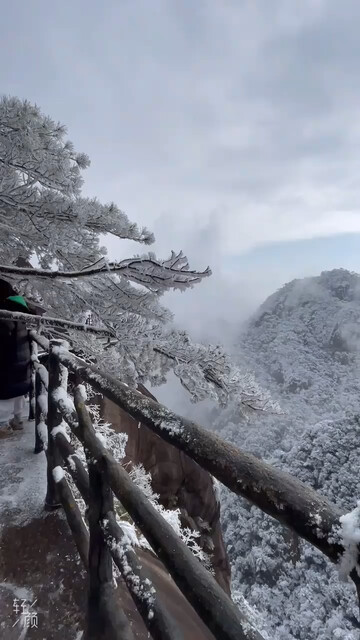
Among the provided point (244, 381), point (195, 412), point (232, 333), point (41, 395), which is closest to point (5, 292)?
point (41, 395)

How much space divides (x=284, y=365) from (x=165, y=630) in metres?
127

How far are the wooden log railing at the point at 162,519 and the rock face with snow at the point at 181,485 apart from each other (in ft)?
22.6

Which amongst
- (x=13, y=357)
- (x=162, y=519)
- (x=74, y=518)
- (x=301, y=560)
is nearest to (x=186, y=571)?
(x=162, y=519)

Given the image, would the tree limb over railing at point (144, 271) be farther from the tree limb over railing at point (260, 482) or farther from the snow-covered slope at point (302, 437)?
the tree limb over railing at point (260, 482)

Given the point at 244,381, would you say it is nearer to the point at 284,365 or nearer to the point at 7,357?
the point at 7,357

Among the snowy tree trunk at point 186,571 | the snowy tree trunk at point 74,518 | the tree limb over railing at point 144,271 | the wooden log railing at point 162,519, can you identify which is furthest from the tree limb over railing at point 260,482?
the tree limb over railing at point 144,271

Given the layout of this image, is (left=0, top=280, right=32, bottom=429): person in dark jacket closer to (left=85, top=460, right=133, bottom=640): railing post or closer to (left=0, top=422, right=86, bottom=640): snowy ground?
(left=0, top=422, right=86, bottom=640): snowy ground

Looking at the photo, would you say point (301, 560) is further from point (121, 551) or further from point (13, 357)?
point (121, 551)

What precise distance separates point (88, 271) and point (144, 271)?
3.25 ft

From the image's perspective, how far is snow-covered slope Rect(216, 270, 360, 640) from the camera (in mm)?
36781

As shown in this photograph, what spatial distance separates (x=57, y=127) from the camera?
22.1 ft

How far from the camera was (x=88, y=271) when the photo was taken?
6.32 meters

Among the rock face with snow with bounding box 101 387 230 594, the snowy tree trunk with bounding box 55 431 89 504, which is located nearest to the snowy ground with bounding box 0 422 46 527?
the snowy tree trunk with bounding box 55 431 89 504

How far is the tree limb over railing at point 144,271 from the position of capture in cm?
636
